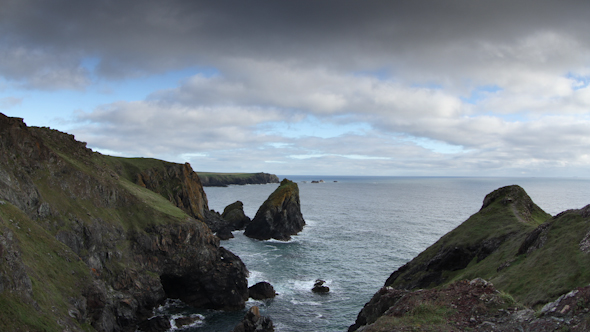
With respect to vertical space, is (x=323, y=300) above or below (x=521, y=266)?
below

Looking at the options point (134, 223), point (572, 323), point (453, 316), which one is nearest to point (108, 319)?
point (134, 223)

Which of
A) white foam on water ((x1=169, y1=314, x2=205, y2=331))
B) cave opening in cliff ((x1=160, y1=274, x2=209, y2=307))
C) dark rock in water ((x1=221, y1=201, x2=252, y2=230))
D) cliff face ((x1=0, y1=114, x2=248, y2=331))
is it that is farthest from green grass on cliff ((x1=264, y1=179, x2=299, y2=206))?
white foam on water ((x1=169, y1=314, x2=205, y2=331))

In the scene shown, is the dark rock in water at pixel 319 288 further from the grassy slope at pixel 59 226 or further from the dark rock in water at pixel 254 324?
the grassy slope at pixel 59 226

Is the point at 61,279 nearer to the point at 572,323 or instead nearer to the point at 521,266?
the point at 572,323

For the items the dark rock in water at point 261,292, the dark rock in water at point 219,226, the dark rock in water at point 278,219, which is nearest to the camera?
the dark rock in water at point 261,292

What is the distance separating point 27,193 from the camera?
41312 millimetres

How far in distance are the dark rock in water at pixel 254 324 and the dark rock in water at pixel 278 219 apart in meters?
51.9

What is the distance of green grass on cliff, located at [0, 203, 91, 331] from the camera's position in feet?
84.3

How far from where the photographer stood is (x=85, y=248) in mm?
43438

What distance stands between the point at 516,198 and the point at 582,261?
1234 inches

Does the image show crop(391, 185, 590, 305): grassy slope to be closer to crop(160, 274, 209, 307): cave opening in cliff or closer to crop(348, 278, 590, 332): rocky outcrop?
crop(348, 278, 590, 332): rocky outcrop

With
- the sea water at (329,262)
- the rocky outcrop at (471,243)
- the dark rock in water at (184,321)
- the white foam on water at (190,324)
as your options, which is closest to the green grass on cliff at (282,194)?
the sea water at (329,262)

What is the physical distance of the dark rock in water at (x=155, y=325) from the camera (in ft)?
134

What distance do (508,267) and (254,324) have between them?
28528 millimetres
